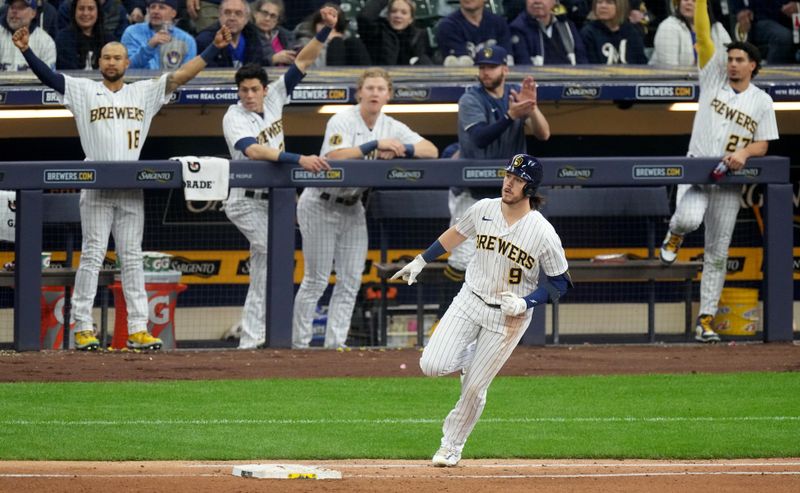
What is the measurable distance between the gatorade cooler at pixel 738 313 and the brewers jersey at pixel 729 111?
1.46 meters

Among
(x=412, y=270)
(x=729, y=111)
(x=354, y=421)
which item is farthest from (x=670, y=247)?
(x=412, y=270)

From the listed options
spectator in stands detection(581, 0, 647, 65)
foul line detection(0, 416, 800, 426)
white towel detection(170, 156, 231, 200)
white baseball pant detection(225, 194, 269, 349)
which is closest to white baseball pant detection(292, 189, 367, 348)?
white baseball pant detection(225, 194, 269, 349)

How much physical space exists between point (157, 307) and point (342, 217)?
1565 millimetres

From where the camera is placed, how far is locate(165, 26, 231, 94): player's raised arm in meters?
9.77

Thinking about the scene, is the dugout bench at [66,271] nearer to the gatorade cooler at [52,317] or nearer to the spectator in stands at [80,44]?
the gatorade cooler at [52,317]

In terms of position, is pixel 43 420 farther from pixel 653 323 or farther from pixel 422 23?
pixel 422 23

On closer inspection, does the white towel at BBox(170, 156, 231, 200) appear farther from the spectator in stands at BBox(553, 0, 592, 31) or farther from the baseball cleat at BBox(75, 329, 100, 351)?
the spectator in stands at BBox(553, 0, 592, 31)

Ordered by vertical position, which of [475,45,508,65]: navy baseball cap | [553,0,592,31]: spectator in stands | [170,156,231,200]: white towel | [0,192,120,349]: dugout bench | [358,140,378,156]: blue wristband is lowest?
[0,192,120,349]: dugout bench

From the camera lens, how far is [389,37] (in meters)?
12.1

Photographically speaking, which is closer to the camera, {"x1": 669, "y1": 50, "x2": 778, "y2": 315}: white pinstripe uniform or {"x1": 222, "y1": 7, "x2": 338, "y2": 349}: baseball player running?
{"x1": 222, "y1": 7, "x2": 338, "y2": 349}: baseball player running

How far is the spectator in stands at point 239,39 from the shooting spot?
1138cm

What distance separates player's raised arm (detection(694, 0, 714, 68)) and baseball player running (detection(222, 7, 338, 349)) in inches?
103

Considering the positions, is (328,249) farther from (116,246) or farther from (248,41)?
(248,41)

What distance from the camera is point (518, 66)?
12.1 metres
